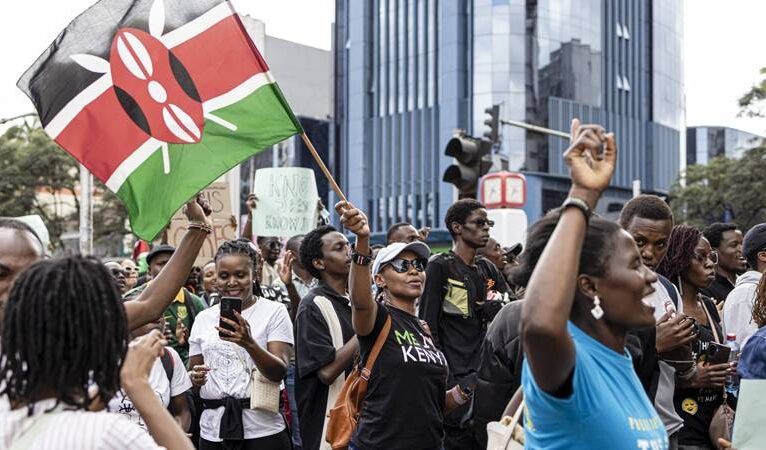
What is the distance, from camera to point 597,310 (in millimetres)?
2857

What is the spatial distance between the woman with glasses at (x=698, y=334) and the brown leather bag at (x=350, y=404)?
→ 1.50 m

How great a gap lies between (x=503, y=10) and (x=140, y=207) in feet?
159

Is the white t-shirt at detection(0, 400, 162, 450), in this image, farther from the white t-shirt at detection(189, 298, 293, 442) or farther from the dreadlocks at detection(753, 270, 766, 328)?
the white t-shirt at detection(189, 298, 293, 442)

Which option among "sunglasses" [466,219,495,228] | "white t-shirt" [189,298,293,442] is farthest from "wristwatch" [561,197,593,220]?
"sunglasses" [466,219,495,228]

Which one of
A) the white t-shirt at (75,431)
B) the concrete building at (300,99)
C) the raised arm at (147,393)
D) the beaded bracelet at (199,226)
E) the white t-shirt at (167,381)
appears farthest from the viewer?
the concrete building at (300,99)

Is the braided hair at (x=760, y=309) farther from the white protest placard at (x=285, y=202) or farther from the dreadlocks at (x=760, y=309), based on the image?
the white protest placard at (x=285, y=202)

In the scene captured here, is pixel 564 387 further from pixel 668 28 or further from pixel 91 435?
pixel 668 28

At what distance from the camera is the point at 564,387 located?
2.67 m

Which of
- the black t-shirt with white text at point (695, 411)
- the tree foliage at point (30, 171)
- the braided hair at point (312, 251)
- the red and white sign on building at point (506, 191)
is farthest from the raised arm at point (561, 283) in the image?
the tree foliage at point (30, 171)

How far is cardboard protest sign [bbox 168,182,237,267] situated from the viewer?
427 inches

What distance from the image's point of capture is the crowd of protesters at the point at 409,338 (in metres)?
2.54

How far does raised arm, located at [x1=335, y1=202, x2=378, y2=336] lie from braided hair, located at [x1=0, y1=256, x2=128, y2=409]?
217 centimetres

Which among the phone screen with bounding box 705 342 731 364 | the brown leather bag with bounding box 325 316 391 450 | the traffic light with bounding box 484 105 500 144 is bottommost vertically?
the brown leather bag with bounding box 325 316 391 450

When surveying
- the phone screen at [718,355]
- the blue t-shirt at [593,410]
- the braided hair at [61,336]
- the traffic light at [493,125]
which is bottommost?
the phone screen at [718,355]
